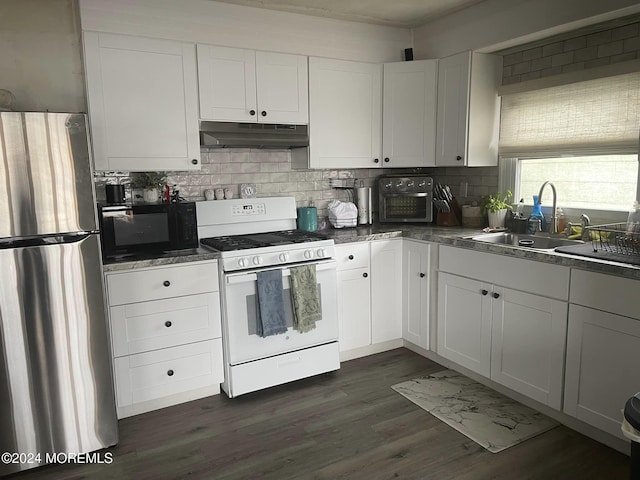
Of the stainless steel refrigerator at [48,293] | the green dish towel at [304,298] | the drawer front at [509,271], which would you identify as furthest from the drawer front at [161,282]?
the drawer front at [509,271]

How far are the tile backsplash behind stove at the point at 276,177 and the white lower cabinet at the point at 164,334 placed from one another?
77cm

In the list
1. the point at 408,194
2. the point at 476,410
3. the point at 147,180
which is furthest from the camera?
the point at 408,194

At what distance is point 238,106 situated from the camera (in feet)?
10.4

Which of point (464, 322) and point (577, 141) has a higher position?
point (577, 141)

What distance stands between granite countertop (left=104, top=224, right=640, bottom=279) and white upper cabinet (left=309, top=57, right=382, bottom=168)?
0.57 m

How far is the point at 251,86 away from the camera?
3205 mm

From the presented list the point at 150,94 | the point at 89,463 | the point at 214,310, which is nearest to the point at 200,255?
the point at 214,310

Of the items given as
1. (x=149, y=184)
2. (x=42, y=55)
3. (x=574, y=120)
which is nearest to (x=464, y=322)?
(x=574, y=120)

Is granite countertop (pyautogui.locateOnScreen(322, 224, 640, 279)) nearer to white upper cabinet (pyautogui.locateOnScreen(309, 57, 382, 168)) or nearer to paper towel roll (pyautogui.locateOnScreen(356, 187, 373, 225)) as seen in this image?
paper towel roll (pyautogui.locateOnScreen(356, 187, 373, 225))

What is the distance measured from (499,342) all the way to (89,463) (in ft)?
7.74

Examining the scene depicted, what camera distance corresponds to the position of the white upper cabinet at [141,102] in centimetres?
278

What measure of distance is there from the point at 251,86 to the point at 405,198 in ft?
4.95

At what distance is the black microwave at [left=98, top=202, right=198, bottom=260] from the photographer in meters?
2.73

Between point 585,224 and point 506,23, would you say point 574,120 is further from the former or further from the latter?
point 506,23
